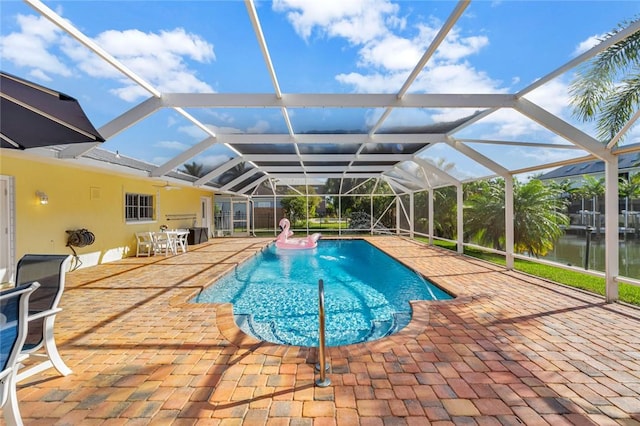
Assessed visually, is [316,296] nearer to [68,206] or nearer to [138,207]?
[68,206]

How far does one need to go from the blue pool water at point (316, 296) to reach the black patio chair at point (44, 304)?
2226 mm

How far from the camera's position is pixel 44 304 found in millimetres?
2928

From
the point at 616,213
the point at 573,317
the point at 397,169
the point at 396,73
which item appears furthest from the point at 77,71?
the point at 397,169

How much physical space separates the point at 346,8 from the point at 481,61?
8.00ft

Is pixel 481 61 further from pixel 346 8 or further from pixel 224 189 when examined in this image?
pixel 224 189

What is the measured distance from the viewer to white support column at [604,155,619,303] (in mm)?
5141

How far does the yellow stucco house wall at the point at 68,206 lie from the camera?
6836 mm

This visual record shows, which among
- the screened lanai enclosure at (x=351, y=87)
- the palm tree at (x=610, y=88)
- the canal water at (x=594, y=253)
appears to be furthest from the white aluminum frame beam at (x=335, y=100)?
the canal water at (x=594, y=253)

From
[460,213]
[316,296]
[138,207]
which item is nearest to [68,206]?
[138,207]

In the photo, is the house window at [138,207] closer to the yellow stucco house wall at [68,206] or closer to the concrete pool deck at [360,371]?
the yellow stucco house wall at [68,206]

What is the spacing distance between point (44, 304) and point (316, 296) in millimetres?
4594

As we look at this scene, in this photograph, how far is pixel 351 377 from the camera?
2949 millimetres

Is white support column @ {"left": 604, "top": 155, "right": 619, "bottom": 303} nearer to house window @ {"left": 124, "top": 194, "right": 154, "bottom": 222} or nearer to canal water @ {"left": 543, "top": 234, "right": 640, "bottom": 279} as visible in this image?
canal water @ {"left": 543, "top": 234, "right": 640, "bottom": 279}

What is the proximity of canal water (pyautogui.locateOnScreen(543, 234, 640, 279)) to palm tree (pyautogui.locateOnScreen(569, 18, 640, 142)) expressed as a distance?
1925 millimetres
